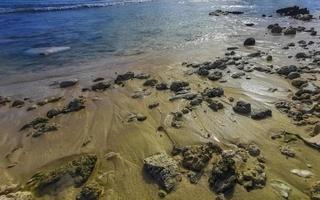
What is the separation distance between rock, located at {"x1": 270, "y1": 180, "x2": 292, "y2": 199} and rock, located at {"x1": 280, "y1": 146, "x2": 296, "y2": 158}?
97cm

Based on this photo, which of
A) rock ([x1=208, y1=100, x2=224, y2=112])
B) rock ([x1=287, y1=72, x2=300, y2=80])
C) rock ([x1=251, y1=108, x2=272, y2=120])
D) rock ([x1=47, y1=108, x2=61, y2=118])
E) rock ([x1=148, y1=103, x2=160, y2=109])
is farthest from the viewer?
rock ([x1=287, y1=72, x2=300, y2=80])

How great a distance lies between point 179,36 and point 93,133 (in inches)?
562

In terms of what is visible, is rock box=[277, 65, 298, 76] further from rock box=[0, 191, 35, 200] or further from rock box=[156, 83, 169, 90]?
rock box=[0, 191, 35, 200]

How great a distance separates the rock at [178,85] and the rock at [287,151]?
4.44 meters

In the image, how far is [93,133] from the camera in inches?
340

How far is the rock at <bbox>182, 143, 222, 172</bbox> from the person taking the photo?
657cm

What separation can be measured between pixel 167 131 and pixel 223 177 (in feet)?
8.04

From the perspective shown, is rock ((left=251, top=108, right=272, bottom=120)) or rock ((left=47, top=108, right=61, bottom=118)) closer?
rock ((left=251, top=108, right=272, bottom=120))

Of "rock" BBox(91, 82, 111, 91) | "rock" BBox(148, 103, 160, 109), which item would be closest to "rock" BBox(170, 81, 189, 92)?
"rock" BBox(148, 103, 160, 109)

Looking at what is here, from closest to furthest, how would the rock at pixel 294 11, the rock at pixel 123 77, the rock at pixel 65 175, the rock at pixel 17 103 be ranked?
the rock at pixel 65 175, the rock at pixel 17 103, the rock at pixel 123 77, the rock at pixel 294 11

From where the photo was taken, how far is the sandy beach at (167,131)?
623 cm

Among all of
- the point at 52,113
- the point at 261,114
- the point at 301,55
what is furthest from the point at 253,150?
the point at 301,55

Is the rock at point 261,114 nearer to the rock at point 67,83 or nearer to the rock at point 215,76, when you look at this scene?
the rock at point 215,76

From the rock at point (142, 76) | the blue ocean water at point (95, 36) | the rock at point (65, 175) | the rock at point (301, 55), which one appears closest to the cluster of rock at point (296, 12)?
the blue ocean water at point (95, 36)
